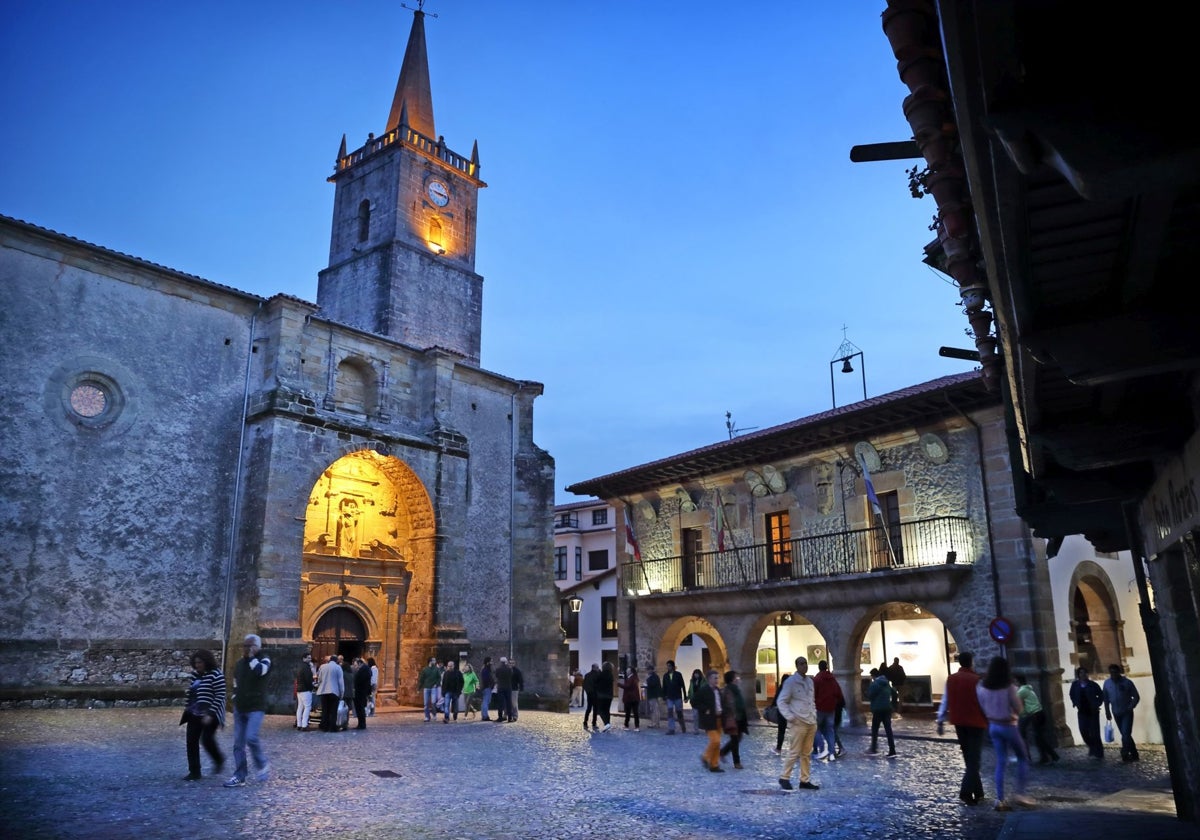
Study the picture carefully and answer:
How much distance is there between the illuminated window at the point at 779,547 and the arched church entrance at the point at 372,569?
372 inches

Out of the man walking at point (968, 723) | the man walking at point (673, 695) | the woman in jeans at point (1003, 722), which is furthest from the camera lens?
the man walking at point (673, 695)

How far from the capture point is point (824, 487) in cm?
2061

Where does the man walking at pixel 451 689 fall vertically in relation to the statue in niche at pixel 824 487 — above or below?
below

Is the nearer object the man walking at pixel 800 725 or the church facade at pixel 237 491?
the man walking at pixel 800 725

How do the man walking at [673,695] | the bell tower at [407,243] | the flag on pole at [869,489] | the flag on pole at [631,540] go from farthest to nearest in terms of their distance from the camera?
the bell tower at [407,243] < the flag on pole at [631,540] < the flag on pole at [869,489] < the man walking at [673,695]

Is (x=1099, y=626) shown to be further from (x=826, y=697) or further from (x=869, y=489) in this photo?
(x=826, y=697)

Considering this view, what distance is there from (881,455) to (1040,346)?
Answer: 640 inches

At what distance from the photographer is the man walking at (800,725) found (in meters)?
9.64

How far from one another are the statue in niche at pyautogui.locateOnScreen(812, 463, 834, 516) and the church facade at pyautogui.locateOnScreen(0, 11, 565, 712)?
9819 millimetres

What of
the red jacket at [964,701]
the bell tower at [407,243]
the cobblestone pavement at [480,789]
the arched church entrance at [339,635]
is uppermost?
the bell tower at [407,243]

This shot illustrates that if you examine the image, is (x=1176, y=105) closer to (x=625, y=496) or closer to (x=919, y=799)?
(x=919, y=799)

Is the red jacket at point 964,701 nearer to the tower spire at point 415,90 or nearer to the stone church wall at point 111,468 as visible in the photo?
the stone church wall at point 111,468

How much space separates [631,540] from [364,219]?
1817cm

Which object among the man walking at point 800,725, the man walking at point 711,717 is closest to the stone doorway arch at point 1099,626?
the man walking at point 711,717
